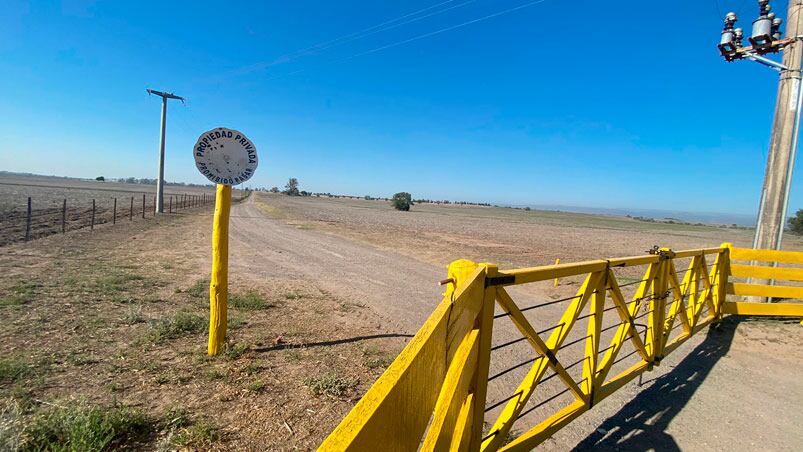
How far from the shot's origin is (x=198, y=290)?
713 cm

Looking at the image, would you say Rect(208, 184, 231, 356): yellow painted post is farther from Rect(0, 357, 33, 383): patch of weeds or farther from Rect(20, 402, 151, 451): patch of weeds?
Rect(0, 357, 33, 383): patch of weeds

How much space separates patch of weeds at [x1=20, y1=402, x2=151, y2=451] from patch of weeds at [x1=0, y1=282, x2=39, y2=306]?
3876mm

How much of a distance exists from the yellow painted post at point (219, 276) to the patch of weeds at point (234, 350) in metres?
0.11

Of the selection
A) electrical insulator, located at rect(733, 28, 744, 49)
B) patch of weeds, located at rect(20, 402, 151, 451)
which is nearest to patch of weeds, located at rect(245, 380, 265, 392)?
patch of weeds, located at rect(20, 402, 151, 451)

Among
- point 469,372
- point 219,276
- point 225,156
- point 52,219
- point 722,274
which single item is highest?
point 225,156

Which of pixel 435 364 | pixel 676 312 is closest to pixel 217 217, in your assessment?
pixel 435 364

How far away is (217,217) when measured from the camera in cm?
444

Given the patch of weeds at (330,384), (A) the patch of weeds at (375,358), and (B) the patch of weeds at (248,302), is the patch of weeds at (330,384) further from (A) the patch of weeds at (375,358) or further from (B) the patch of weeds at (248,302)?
(B) the patch of weeds at (248,302)

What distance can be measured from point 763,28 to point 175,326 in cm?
1144

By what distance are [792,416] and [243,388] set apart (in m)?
5.70

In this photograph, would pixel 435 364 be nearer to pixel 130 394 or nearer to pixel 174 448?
pixel 174 448

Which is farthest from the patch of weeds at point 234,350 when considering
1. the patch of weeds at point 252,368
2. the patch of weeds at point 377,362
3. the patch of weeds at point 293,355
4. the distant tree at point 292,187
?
the distant tree at point 292,187

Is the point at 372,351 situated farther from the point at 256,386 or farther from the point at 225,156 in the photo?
the point at 225,156

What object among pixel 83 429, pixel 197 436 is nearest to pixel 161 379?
pixel 83 429
